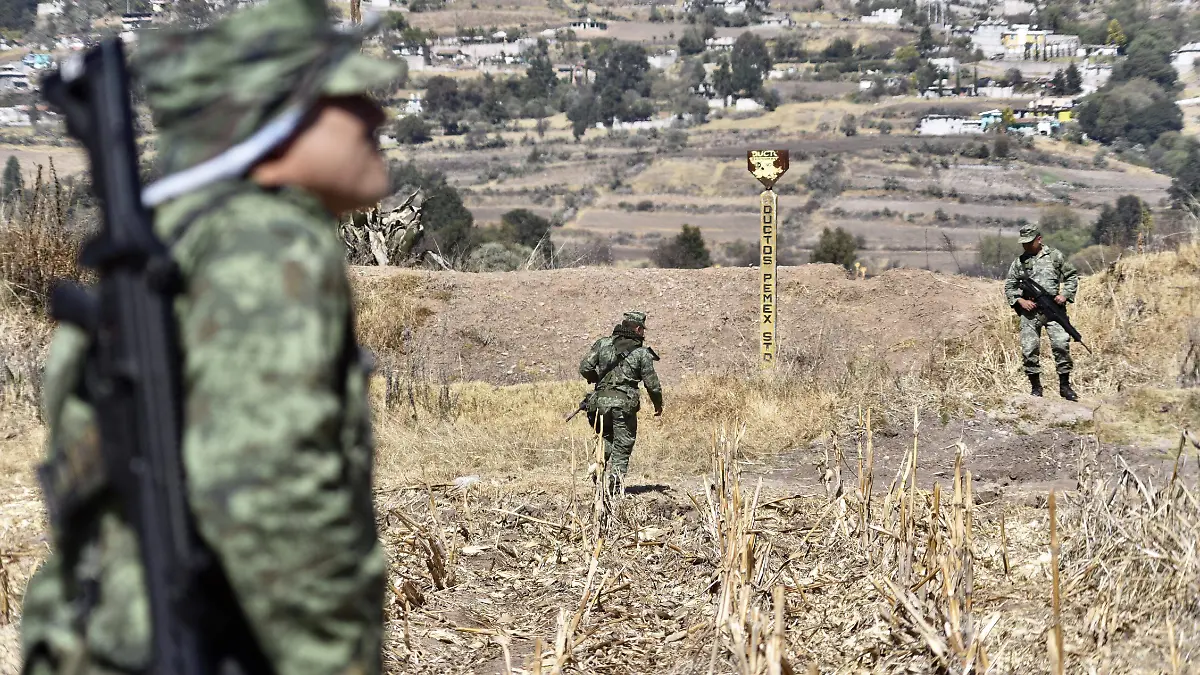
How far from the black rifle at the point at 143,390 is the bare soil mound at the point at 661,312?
12.9 m

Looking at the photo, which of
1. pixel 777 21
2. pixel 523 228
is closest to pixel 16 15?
pixel 523 228

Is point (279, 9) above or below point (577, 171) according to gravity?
above

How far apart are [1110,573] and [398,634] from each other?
2.58 m

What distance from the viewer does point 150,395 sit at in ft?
4.88

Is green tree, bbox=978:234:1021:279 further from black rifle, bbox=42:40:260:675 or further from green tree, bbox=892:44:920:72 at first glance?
green tree, bbox=892:44:920:72

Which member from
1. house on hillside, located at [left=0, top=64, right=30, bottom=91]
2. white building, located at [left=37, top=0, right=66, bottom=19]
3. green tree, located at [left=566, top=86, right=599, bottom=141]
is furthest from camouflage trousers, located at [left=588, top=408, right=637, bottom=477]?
green tree, located at [left=566, top=86, right=599, bottom=141]

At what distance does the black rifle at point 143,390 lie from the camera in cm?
Answer: 148

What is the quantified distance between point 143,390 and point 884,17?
355 ft

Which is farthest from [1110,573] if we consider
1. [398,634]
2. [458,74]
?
[458,74]

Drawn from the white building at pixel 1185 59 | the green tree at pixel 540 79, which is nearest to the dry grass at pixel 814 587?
the green tree at pixel 540 79

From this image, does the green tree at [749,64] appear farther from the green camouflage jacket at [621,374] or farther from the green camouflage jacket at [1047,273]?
the green camouflage jacket at [621,374]

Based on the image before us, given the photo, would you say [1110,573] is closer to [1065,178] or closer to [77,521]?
[77,521]

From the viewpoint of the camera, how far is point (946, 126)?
6719 cm

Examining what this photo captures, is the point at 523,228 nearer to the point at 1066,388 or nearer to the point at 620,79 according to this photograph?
the point at 1066,388
